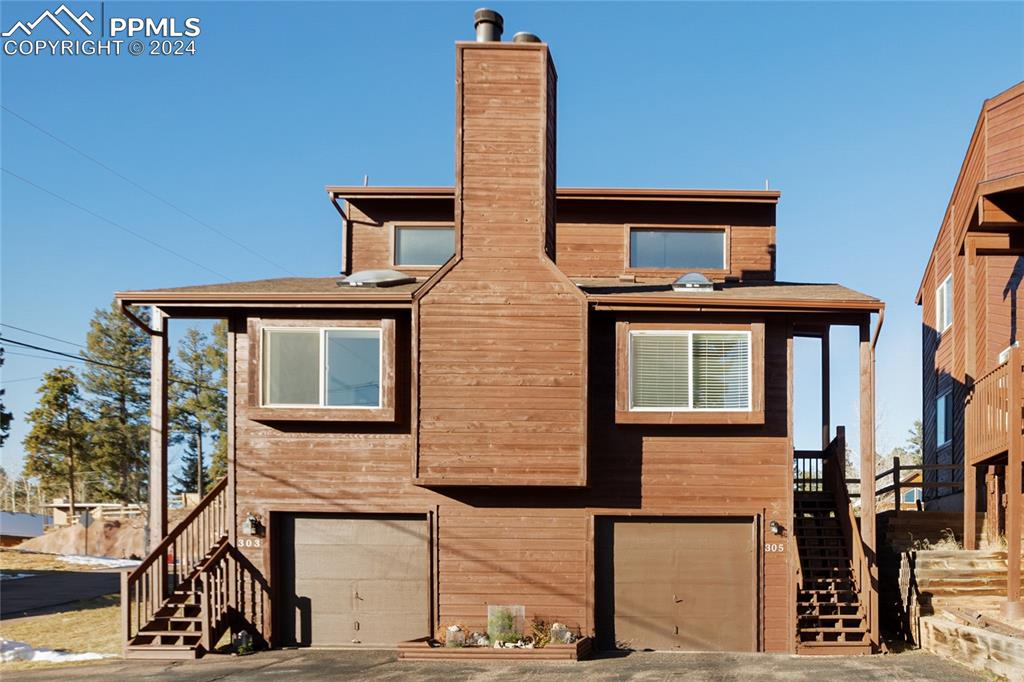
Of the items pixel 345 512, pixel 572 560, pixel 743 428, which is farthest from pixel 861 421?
pixel 345 512

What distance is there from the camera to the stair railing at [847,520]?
595 inches

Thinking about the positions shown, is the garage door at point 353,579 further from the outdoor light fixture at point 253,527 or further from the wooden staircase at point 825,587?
the wooden staircase at point 825,587

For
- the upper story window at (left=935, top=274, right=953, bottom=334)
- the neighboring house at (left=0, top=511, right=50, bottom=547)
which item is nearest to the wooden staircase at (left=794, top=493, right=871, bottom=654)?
the upper story window at (left=935, top=274, right=953, bottom=334)

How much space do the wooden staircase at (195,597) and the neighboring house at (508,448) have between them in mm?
60

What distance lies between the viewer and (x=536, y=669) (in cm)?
1384

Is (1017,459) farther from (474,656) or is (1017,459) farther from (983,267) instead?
(474,656)

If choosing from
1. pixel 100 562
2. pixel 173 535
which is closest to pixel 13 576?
pixel 100 562

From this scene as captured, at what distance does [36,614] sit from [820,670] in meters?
15.1

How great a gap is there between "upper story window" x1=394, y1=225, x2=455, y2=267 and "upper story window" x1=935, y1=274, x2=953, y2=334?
11000 millimetres

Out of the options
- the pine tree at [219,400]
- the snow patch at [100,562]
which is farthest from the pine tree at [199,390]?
the snow patch at [100,562]

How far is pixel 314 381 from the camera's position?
52.3ft

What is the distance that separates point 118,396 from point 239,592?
47774mm

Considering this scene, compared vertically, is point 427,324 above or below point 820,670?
above

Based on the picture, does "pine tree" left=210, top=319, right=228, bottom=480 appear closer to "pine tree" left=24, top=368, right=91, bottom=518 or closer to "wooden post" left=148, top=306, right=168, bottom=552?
"pine tree" left=24, top=368, right=91, bottom=518
